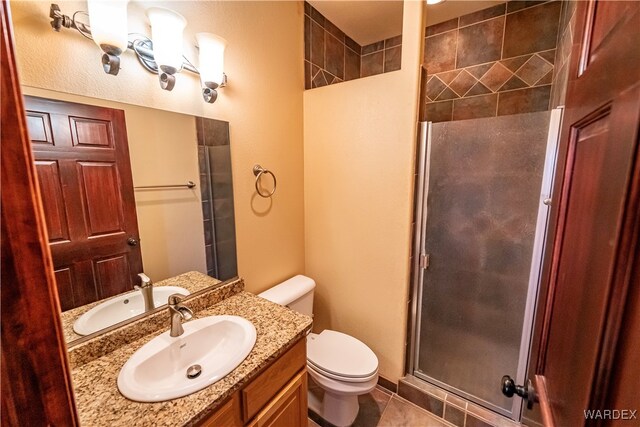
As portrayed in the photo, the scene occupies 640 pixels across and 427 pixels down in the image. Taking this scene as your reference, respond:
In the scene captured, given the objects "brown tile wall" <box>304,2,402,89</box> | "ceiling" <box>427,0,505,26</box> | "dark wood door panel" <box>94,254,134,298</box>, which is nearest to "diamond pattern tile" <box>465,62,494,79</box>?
"ceiling" <box>427,0,505,26</box>

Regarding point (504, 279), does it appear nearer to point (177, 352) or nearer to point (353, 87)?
point (353, 87)

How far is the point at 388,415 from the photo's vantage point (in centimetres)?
164

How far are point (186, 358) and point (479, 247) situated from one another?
155cm

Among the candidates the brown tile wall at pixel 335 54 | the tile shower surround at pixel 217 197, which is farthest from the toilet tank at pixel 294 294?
the brown tile wall at pixel 335 54

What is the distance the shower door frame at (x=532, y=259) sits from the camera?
4.20 feet

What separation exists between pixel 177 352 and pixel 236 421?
13.5 inches

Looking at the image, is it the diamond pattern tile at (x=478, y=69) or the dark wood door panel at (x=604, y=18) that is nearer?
the dark wood door panel at (x=604, y=18)

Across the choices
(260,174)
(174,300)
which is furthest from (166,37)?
(174,300)

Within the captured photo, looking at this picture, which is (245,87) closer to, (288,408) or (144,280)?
(144,280)

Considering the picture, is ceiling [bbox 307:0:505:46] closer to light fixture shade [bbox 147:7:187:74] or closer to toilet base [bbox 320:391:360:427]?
light fixture shade [bbox 147:7:187:74]

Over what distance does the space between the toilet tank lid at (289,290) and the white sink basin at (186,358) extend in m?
0.47

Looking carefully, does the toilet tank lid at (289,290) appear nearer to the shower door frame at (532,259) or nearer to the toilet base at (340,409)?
the toilet base at (340,409)

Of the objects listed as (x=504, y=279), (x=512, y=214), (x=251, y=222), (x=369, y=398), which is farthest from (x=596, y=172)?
(x=369, y=398)

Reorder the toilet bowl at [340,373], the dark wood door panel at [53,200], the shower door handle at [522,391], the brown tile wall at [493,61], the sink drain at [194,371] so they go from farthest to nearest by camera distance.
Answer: the brown tile wall at [493,61], the toilet bowl at [340,373], the sink drain at [194,371], the dark wood door panel at [53,200], the shower door handle at [522,391]
